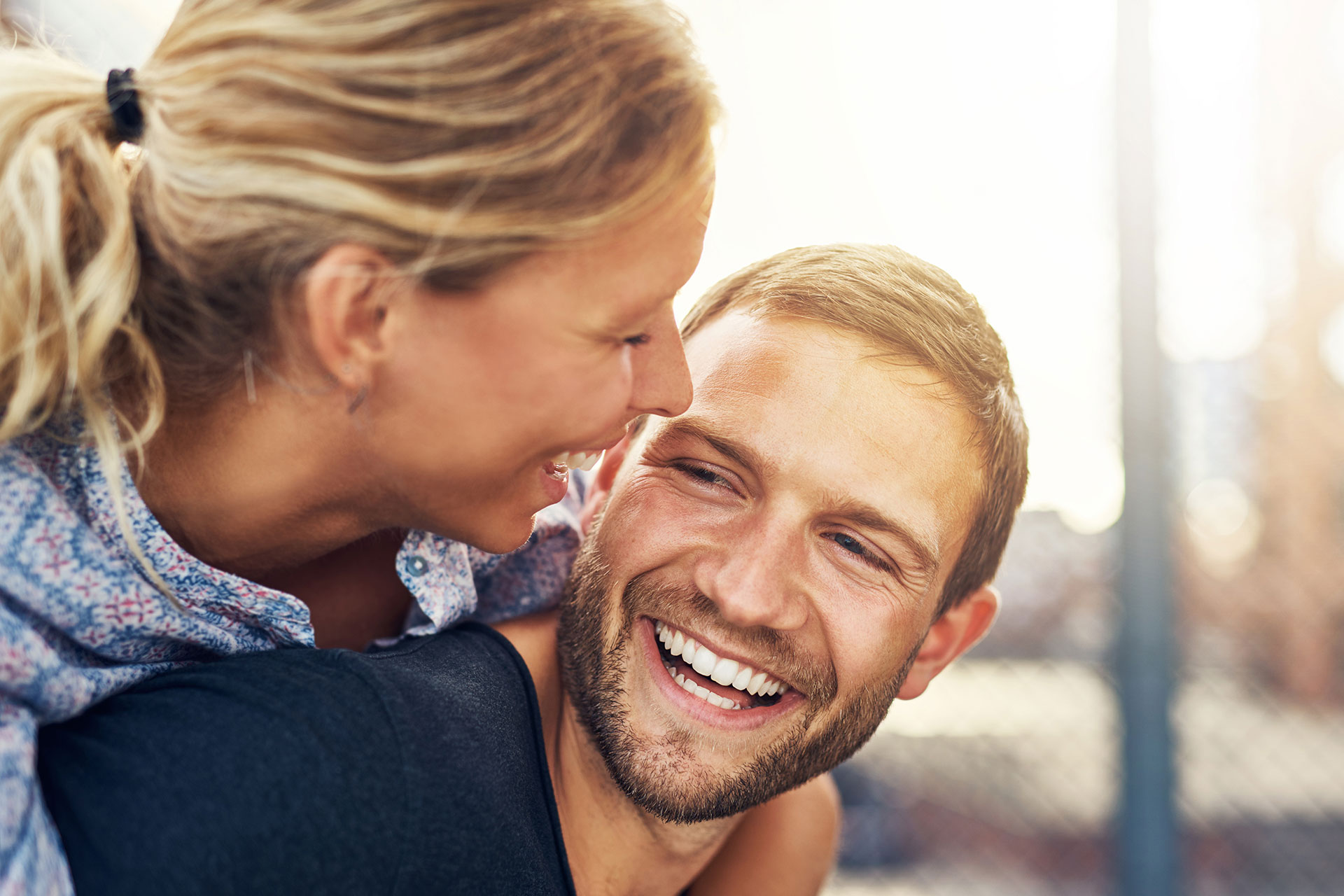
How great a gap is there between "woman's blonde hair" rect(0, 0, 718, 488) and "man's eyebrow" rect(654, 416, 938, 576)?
1.35 feet

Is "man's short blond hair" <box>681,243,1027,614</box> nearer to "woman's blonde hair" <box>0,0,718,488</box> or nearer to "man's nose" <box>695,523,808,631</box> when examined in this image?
"man's nose" <box>695,523,808,631</box>

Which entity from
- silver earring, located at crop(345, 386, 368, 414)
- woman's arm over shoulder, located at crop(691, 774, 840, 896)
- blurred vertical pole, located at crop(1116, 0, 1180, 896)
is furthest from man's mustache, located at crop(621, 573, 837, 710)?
blurred vertical pole, located at crop(1116, 0, 1180, 896)

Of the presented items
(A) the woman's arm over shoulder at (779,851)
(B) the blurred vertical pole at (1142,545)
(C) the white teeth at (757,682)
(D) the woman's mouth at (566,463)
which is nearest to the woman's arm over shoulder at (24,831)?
(D) the woman's mouth at (566,463)

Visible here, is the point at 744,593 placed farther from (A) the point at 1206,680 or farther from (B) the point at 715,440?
(A) the point at 1206,680

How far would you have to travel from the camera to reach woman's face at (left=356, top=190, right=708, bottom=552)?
3.31 ft

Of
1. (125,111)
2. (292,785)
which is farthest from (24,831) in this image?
(125,111)

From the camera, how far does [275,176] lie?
93 cm

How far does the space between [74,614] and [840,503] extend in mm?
852

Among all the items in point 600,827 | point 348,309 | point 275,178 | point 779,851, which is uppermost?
point 275,178

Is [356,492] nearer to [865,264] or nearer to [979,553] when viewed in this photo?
[865,264]

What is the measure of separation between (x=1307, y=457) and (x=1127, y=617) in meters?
1.43

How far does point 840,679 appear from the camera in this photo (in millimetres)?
1379

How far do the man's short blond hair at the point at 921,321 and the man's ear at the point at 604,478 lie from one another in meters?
0.20

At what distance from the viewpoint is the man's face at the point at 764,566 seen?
132 centimetres
